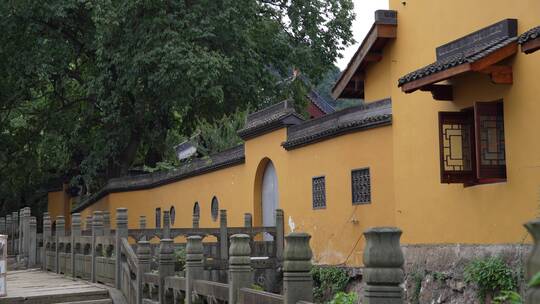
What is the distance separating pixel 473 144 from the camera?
10.8 metres

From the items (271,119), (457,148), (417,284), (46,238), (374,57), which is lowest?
(417,284)

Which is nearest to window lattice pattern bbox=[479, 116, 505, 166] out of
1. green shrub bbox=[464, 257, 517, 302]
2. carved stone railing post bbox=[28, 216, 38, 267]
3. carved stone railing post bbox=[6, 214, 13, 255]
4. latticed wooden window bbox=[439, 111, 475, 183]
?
latticed wooden window bbox=[439, 111, 475, 183]

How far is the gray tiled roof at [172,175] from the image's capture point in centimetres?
2119

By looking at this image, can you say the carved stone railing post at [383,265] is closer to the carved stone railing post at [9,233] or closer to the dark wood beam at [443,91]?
the dark wood beam at [443,91]

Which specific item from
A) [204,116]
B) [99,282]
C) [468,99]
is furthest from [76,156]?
[468,99]

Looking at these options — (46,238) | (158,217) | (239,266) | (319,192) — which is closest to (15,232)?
(46,238)

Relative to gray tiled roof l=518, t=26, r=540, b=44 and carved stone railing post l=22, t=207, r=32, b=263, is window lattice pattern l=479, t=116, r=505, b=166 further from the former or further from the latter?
carved stone railing post l=22, t=207, r=32, b=263

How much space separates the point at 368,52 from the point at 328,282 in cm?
439

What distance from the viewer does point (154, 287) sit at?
11.4 meters

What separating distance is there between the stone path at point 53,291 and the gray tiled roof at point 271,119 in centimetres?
556

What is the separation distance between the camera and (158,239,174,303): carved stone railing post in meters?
10.7

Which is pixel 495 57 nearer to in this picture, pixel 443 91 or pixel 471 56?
pixel 471 56

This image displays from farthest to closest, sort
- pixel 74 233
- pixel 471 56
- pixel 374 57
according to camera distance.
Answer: pixel 74 233
pixel 374 57
pixel 471 56

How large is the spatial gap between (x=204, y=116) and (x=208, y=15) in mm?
4515
